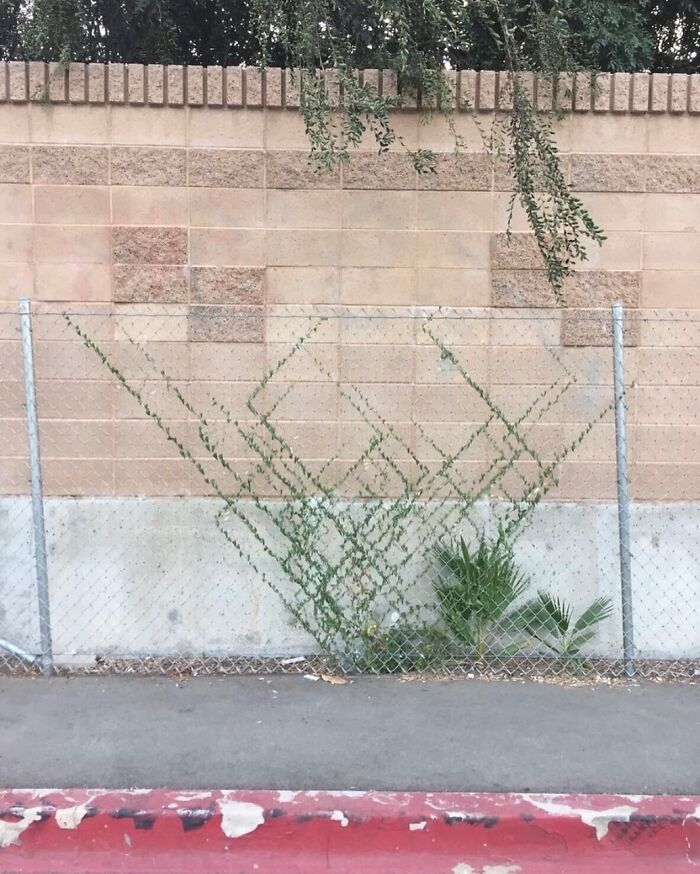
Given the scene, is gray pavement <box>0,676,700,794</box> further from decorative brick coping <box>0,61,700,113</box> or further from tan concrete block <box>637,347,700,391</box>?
decorative brick coping <box>0,61,700,113</box>

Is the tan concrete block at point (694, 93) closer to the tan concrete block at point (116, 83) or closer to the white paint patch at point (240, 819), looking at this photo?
the tan concrete block at point (116, 83)

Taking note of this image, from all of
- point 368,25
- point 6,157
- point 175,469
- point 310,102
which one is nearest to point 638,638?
point 175,469

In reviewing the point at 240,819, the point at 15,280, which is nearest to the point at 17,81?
the point at 15,280

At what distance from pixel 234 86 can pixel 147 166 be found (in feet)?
2.27

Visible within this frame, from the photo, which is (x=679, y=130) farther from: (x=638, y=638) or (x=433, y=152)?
(x=638, y=638)

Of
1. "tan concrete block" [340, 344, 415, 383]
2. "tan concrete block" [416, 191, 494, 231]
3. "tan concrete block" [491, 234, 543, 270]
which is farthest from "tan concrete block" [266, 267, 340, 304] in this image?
"tan concrete block" [491, 234, 543, 270]

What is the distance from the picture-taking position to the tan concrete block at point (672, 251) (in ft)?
15.5

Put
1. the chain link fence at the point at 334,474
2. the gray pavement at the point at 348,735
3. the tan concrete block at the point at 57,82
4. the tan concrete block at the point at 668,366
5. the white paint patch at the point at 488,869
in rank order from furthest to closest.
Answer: the tan concrete block at the point at 668,366 < the chain link fence at the point at 334,474 < the tan concrete block at the point at 57,82 < the gray pavement at the point at 348,735 < the white paint patch at the point at 488,869

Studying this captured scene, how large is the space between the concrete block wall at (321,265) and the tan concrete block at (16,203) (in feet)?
0.04

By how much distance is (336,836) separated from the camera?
121 inches

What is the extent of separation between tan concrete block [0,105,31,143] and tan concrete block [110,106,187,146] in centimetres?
51

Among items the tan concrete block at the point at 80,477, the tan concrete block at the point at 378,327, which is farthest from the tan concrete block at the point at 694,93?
the tan concrete block at the point at 80,477

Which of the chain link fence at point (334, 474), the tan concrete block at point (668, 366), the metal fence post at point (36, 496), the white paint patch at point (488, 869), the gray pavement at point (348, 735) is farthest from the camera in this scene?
the tan concrete block at point (668, 366)

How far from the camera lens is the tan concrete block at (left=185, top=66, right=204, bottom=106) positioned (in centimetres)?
459
